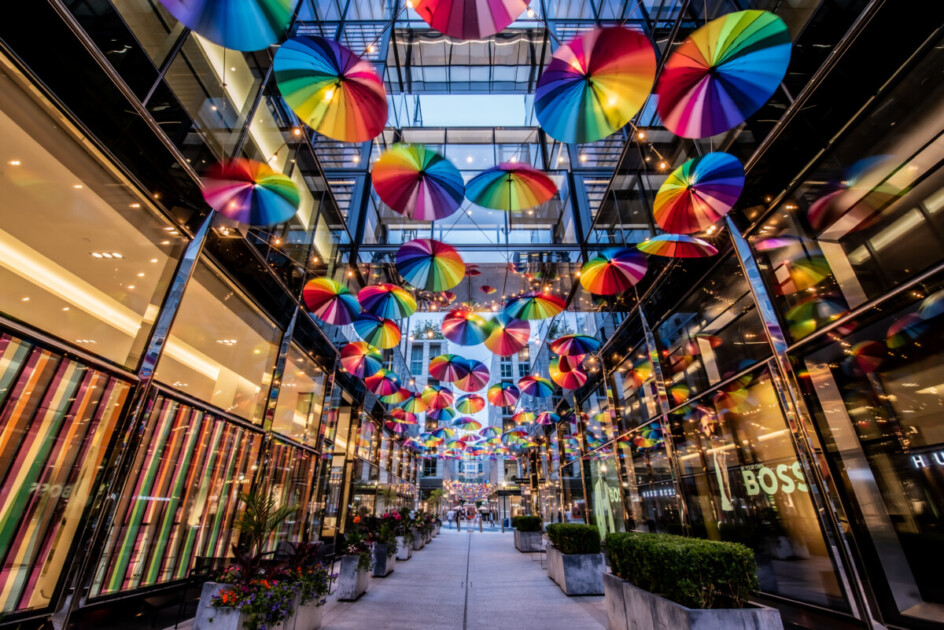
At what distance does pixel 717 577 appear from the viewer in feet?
13.7

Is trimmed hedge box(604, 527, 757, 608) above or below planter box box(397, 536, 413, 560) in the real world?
above

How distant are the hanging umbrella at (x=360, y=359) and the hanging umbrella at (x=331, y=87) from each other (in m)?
8.20

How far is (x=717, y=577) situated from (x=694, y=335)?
5037 mm

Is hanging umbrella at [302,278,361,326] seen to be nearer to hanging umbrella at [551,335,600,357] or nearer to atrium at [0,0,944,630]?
atrium at [0,0,944,630]

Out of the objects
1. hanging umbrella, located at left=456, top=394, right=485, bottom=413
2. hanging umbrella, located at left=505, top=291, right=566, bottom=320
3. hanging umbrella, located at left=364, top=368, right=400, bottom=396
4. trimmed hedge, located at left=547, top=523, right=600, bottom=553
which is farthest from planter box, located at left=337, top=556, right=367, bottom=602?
hanging umbrella, located at left=456, top=394, right=485, bottom=413

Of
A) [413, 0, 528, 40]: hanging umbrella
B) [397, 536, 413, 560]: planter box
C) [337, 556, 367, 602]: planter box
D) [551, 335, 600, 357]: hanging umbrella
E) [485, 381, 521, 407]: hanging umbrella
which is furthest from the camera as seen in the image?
[485, 381, 521, 407]: hanging umbrella

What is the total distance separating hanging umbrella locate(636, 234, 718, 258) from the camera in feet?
19.3

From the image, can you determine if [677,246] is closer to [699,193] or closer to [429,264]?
[699,193]

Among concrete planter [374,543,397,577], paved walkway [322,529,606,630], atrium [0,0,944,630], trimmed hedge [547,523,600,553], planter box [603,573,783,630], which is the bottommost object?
paved walkway [322,529,606,630]

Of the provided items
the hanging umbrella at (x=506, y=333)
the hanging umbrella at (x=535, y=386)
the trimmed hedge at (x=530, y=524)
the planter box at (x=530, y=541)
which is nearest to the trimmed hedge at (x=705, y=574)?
the hanging umbrella at (x=506, y=333)

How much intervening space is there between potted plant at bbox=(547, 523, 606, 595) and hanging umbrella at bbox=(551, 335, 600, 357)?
14.9 feet

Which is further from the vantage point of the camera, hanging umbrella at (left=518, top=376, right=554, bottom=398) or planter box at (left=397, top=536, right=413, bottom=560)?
hanging umbrella at (left=518, top=376, right=554, bottom=398)

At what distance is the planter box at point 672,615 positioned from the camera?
3.78m

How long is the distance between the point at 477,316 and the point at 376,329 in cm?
272
